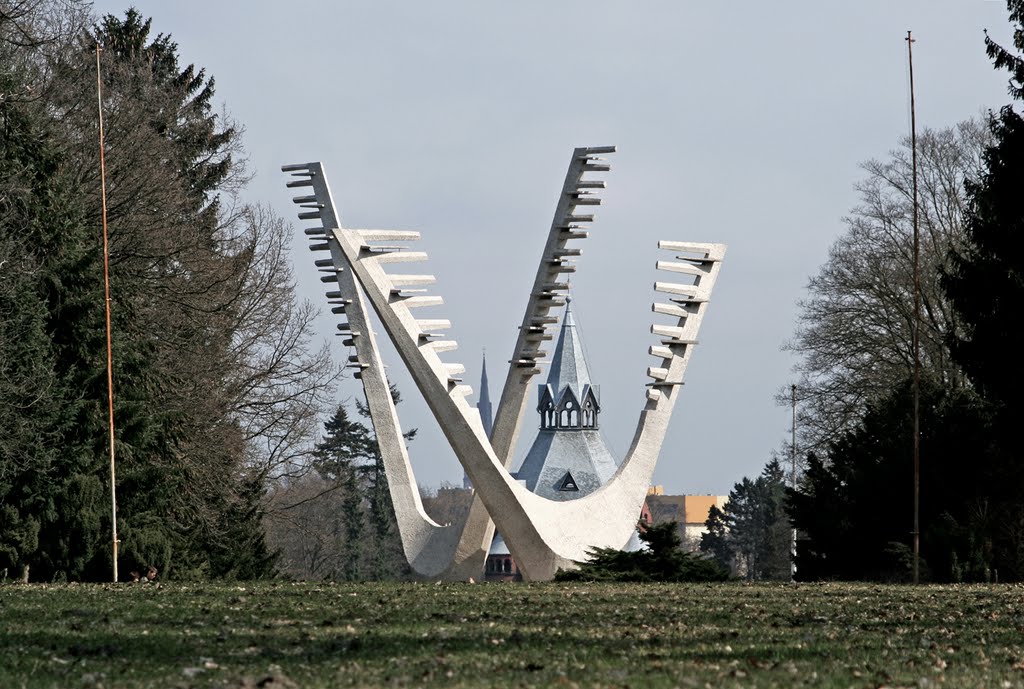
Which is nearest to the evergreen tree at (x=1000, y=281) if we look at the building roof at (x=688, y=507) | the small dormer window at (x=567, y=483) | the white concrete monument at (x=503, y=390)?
the white concrete monument at (x=503, y=390)

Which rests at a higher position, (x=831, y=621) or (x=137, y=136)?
(x=137, y=136)

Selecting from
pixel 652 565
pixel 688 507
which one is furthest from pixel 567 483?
pixel 688 507

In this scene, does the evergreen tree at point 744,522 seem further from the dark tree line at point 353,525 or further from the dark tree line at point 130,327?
the dark tree line at point 130,327

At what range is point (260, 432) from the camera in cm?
3834

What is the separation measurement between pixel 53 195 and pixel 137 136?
764cm

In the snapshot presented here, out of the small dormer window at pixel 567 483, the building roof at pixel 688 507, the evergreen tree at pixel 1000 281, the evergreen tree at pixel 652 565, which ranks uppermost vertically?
the evergreen tree at pixel 1000 281

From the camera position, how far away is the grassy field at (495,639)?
9.84 meters

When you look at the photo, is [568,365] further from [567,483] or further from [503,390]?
[503,390]

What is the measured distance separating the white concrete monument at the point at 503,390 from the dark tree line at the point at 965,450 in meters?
4.65

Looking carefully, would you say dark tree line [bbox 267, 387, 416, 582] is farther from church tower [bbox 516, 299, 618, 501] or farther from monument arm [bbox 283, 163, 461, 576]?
monument arm [bbox 283, 163, 461, 576]

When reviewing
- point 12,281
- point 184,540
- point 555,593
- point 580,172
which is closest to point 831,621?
point 555,593

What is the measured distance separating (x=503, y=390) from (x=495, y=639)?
16.0m

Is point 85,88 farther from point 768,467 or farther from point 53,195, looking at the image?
point 768,467

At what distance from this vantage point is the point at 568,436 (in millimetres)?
83938
